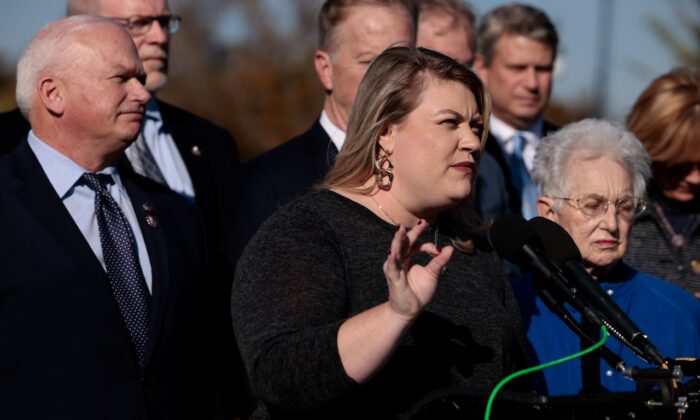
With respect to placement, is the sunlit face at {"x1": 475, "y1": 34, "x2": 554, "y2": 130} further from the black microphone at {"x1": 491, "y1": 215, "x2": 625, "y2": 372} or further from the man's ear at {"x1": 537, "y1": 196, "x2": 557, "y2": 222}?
the black microphone at {"x1": 491, "y1": 215, "x2": 625, "y2": 372}

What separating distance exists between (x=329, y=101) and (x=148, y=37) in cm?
107

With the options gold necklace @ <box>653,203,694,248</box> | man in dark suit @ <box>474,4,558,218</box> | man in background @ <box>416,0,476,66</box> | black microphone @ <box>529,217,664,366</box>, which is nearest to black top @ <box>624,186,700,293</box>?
gold necklace @ <box>653,203,694,248</box>

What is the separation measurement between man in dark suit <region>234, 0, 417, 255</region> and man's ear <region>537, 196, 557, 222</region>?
3.15 ft

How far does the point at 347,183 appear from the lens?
161 inches

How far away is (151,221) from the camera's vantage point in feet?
16.4

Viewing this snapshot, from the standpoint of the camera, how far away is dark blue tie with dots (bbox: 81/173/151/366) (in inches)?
182

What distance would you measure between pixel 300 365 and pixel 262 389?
0.59 feet

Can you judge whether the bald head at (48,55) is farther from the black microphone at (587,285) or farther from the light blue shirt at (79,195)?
the black microphone at (587,285)

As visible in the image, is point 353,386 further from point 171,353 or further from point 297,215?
point 171,353

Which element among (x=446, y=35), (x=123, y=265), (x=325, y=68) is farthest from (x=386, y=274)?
(x=446, y=35)

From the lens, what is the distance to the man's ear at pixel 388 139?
408cm

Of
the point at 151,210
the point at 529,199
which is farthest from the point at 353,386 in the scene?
the point at 529,199

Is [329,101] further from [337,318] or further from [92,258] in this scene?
[337,318]

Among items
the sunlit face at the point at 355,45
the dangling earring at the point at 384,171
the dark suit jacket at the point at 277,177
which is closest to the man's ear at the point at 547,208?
the dark suit jacket at the point at 277,177
